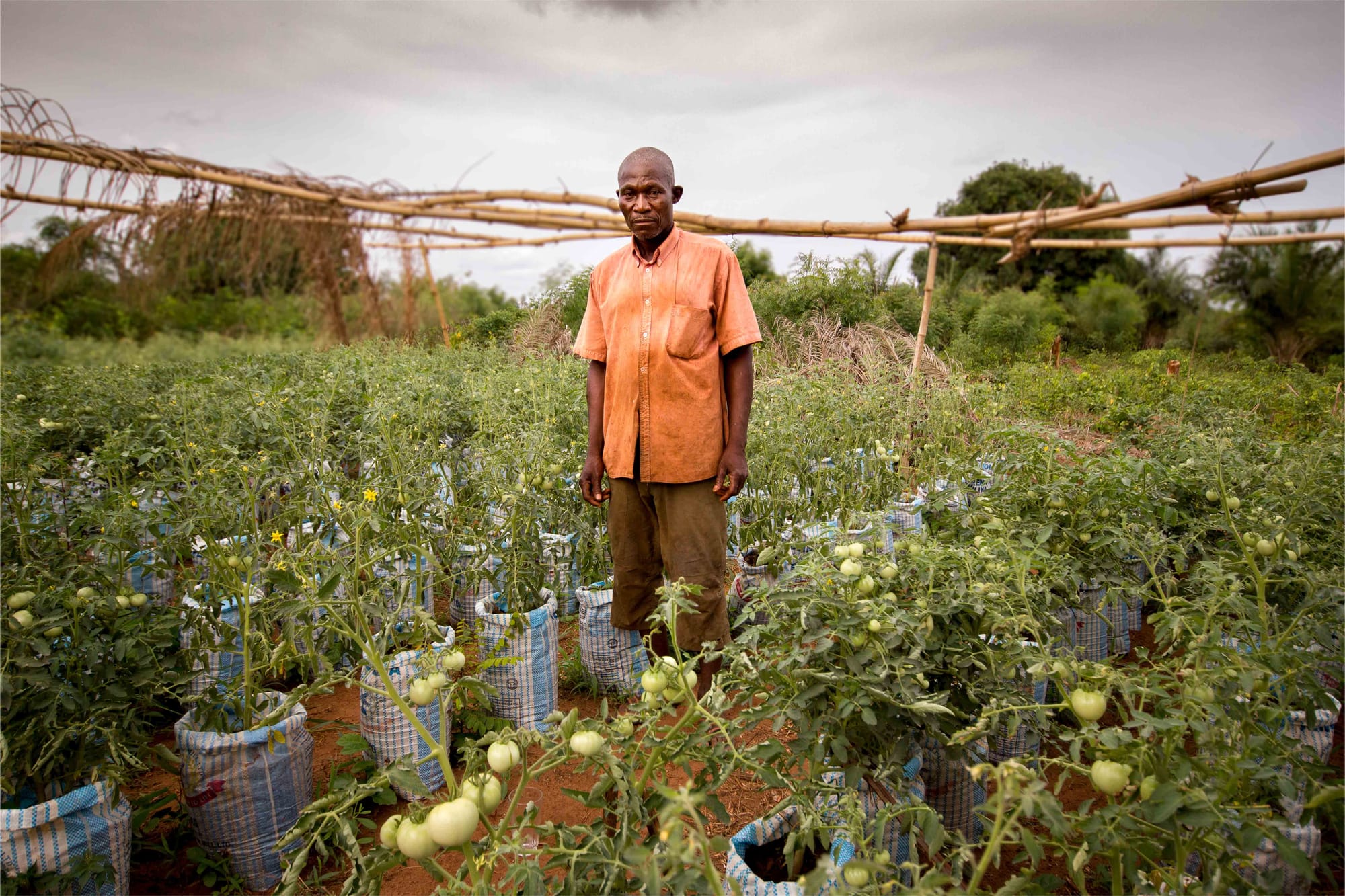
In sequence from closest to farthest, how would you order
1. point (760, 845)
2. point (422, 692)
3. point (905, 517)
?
1. point (422, 692)
2. point (760, 845)
3. point (905, 517)

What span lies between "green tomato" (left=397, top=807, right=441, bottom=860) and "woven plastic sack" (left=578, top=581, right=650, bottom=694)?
5.80 feet

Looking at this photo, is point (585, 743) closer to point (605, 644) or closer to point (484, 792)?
point (484, 792)

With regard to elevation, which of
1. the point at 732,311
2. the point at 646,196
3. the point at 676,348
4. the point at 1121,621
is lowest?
the point at 1121,621

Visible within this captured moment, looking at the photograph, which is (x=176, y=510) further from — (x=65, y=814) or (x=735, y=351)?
(x=735, y=351)

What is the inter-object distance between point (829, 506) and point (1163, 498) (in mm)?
1316

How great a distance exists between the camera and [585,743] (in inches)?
44.4

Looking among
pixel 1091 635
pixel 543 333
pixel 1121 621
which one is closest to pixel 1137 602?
pixel 1121 621

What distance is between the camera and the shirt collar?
Result: 90.4 inches

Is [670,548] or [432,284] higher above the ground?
[432,284]

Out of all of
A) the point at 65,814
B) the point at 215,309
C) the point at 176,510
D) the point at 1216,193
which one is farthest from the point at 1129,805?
the point at 215,309

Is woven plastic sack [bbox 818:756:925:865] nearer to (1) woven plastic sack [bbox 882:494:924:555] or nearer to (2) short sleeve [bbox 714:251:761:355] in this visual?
(2) short sleeve [bbox 714:251:761:355]

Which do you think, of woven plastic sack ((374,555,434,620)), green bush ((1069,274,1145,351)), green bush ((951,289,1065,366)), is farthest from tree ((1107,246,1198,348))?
woven plastic sack ((374,555,434,620))

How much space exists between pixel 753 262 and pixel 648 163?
27.4ft

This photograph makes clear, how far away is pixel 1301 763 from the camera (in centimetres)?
126
